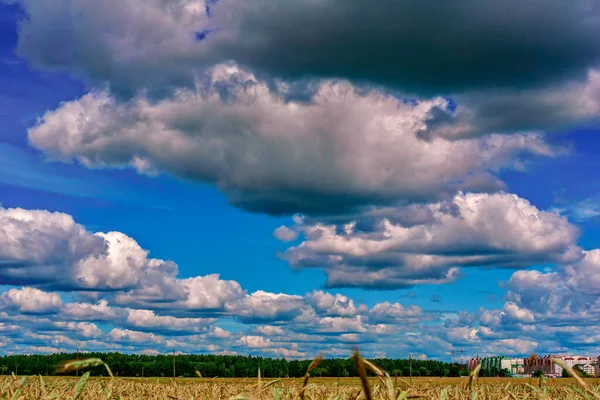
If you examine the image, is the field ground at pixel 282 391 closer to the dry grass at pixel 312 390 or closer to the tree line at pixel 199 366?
the dry grass at pixel 312 390

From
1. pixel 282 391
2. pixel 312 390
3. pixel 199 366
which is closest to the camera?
pixel 282 391

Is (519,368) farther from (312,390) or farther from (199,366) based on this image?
(199,366)

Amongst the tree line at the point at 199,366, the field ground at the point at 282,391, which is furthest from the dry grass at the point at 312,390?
the tree line at the point at 199,366

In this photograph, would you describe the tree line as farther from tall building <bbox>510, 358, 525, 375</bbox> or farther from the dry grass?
the dry grass

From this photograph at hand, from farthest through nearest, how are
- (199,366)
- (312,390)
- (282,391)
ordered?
(199,366) → (312,390) → (282,391)

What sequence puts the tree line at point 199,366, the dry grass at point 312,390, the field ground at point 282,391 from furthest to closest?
1. the tree line at point 199,366
2. the field ground at point 282,391
3. the dry grass at point 312,390

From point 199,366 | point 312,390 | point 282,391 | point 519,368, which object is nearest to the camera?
point 282,391

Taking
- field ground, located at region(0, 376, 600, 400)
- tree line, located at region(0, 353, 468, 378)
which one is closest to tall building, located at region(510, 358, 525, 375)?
field ground, located at region(0, 376, 600, 400)

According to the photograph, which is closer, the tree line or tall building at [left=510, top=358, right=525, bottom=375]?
tall building at [left=510, top=358, right=525, bottom=375]

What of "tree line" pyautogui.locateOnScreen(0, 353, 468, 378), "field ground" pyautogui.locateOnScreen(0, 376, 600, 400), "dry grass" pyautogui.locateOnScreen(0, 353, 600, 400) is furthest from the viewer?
"tree line" pyautogui.locateOnScreen(0, 353, 468, 378)

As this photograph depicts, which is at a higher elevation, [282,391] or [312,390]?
[282,391]

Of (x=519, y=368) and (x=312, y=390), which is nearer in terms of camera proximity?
(x=312, y=390)

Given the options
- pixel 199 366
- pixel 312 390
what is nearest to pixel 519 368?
pixel 312 390

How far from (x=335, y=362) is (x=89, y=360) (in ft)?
571
